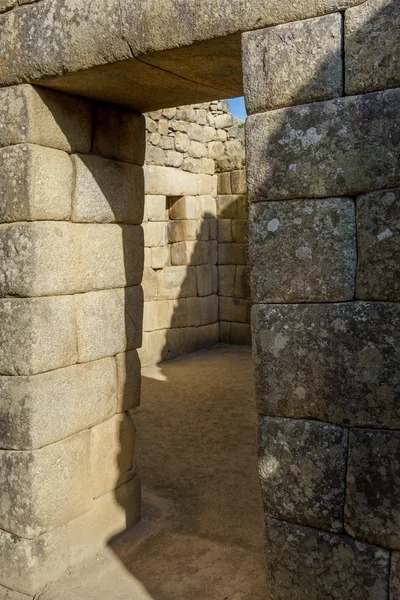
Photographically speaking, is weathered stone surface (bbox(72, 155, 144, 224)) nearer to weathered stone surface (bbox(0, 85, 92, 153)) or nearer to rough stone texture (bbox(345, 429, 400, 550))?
weathered stone surface (bbox(0, 85, 92, 153))

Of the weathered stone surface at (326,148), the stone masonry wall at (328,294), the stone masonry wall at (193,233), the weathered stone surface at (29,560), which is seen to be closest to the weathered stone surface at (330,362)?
the stone masonry wall at (328,294)

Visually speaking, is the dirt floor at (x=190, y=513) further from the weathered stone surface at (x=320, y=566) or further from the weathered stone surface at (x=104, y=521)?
the weathered stone surface at (x=320, y=566)

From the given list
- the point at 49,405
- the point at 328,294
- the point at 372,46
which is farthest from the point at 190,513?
the point at 372,46

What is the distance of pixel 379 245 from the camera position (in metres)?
2.30

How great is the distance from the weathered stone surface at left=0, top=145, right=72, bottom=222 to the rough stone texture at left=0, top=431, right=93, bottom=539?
138 centimetres

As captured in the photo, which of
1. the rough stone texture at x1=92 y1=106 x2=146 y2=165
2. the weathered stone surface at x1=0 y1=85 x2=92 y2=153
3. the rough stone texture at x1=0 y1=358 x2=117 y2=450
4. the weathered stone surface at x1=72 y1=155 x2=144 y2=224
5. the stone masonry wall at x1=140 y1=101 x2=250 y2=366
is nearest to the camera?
the weathered stone surface at x1=0 y1=85 x2=92 y2=153

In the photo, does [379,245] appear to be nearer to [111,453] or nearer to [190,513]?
[111,453]

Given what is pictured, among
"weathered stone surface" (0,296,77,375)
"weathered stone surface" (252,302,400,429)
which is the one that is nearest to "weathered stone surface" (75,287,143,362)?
"weathered stone surface" (0,296,77,375)

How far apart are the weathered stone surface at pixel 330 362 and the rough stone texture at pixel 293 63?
2.80ft

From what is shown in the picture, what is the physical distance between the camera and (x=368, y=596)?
2.40 metres

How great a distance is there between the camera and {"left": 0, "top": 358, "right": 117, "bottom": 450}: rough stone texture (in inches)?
137

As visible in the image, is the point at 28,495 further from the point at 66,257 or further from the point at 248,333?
the point at 248,333

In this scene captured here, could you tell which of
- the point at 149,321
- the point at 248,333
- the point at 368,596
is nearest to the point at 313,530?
the point at 368,596

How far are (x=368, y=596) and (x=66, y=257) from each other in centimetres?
242
